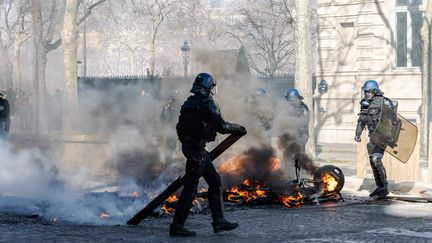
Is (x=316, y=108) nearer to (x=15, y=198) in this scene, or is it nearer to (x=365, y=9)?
(x=365, y=9)

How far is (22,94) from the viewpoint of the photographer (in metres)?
35.7

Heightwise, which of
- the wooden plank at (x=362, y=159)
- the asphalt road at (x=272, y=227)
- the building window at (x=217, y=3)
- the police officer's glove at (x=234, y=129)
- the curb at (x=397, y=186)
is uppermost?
the building window at (x=217, y=3)

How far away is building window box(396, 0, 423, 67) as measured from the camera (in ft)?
88.8

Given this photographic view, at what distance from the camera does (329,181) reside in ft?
39.1

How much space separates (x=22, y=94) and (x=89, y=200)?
26730 mm

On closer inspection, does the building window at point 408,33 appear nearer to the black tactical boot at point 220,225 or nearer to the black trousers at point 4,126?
the black trousers at point 4,126

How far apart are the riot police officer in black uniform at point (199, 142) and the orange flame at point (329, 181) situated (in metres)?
3.99

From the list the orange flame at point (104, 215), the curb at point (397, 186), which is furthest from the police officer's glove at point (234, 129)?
the curb at point (397, 186)

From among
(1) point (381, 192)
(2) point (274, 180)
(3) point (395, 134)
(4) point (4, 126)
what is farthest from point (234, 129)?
(4) point (4, 126)

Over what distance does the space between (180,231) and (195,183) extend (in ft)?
1.79

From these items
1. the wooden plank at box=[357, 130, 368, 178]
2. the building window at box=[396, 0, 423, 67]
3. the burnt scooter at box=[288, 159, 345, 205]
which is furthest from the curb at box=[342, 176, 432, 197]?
the building window at box=[396, 0, 423, 67]

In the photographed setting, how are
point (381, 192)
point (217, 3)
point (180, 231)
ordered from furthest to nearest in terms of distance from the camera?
point (217, 3) < point (381, 192) < point (180, 231)

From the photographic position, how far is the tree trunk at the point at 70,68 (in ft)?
72.5

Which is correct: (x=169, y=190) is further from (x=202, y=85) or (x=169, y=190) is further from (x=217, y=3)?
(x=217, y=3)
